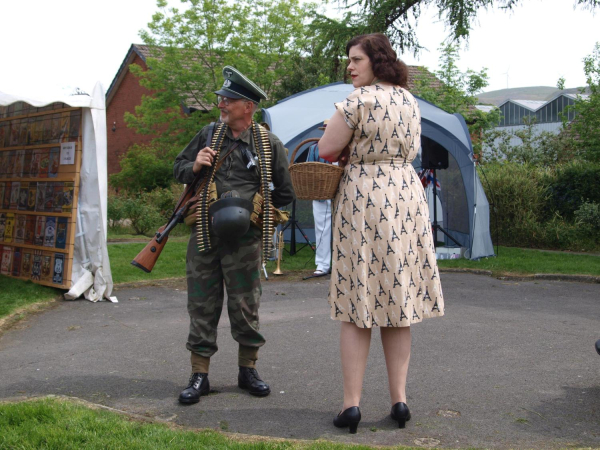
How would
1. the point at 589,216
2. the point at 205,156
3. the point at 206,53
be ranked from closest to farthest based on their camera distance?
the point at 205,156
the point at 589,216
the point at 206,53

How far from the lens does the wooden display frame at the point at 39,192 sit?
28.2 ft

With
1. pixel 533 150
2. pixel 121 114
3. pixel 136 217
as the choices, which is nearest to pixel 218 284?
pixel 136 217

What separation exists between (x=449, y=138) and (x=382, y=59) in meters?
9.03

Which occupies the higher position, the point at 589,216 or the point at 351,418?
the point at 589,216

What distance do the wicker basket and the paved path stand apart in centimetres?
136

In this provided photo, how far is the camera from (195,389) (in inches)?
175

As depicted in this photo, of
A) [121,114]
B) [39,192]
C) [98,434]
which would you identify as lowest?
[98,434]

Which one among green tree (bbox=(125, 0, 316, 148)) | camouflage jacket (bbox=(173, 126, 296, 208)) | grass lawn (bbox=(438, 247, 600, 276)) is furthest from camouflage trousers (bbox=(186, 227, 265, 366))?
green tree (bbox=(125, 0, 316, 148))

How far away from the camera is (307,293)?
361 inches

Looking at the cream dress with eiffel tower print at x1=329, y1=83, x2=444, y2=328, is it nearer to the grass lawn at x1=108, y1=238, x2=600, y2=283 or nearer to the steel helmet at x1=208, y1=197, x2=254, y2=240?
the steel helmet at x1=208, y1=197, x2=254, y2=240

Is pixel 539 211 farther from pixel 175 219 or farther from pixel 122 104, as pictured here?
pixel 122 104

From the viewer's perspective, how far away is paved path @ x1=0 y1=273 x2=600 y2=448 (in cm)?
398

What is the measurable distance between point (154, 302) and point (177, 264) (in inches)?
132

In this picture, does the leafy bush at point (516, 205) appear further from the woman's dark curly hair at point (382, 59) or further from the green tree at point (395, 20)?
the woman's dark curly hair at point (382, 59)
